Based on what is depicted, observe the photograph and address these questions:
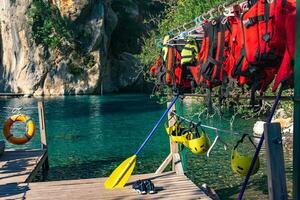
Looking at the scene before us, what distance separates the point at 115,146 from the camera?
14422 mm

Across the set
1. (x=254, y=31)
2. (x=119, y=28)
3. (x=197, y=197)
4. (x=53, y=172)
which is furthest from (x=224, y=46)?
(x=119, y=28)

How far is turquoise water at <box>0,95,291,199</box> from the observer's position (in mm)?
9680

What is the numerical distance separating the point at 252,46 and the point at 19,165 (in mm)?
6699

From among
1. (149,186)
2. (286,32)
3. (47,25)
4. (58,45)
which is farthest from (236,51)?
(47,25)

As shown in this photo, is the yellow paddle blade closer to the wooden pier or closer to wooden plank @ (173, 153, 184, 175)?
the wooden pier

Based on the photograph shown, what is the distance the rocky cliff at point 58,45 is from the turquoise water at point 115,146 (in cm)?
1129

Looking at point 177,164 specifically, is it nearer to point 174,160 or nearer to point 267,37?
point 174,160

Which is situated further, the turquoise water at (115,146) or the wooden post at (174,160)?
the turquoise water at (115,146)

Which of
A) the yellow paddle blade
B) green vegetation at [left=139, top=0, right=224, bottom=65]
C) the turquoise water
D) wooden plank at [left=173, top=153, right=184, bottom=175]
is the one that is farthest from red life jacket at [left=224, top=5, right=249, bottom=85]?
green vegetation at [left=139, top=0, right=224, bottom=65]

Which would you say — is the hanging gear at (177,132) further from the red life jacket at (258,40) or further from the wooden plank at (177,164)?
the red life jacket at (258,40)

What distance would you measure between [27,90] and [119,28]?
33.7ft

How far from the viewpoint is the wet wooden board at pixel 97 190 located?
252 inches

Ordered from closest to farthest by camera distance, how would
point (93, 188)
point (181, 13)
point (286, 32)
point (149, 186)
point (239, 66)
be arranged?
point (286, 32) < point (239, 66) < point (149, 186) < point (93, 188) < point (181, 13)

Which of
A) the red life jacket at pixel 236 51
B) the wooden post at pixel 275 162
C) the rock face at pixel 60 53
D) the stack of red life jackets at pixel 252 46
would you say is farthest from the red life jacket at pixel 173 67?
the rock face at pixel 60 53
